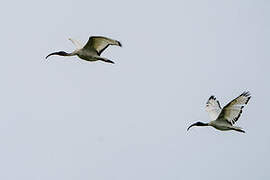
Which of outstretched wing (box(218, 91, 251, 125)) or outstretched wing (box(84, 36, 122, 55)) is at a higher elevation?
outstretched wing (box(84, 36, 122, 55))

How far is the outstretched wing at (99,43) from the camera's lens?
22688 millimetres

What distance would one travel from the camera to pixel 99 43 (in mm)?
23438

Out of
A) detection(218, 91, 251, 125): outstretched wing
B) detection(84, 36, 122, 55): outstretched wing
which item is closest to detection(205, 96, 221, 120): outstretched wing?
detection(218, 91, 251, 125): outstretched wing

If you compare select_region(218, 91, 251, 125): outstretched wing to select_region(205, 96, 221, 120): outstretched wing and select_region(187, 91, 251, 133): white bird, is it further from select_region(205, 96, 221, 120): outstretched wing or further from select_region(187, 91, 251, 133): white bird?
select_region(205, 96, 221, 120): outstretched wing

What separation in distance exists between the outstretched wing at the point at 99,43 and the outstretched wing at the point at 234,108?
14.0 ft

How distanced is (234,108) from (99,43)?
15.5 feet

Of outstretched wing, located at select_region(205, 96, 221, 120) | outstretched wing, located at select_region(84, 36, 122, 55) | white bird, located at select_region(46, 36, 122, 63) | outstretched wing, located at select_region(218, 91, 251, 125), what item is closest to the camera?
outstretched wing, located at select_region(84, 36, 122, 55)

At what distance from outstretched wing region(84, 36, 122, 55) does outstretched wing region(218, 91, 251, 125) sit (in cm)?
428

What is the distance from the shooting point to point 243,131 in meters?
25.5

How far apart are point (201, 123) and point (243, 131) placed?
8.63 ft

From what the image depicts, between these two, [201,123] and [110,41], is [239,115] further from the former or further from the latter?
[110,41]

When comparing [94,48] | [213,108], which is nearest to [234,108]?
[213,108]

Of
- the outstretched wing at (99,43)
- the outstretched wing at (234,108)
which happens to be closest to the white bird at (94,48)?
the outstretched wing at (99,43)

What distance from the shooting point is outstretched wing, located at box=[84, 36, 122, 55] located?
22688 mm
